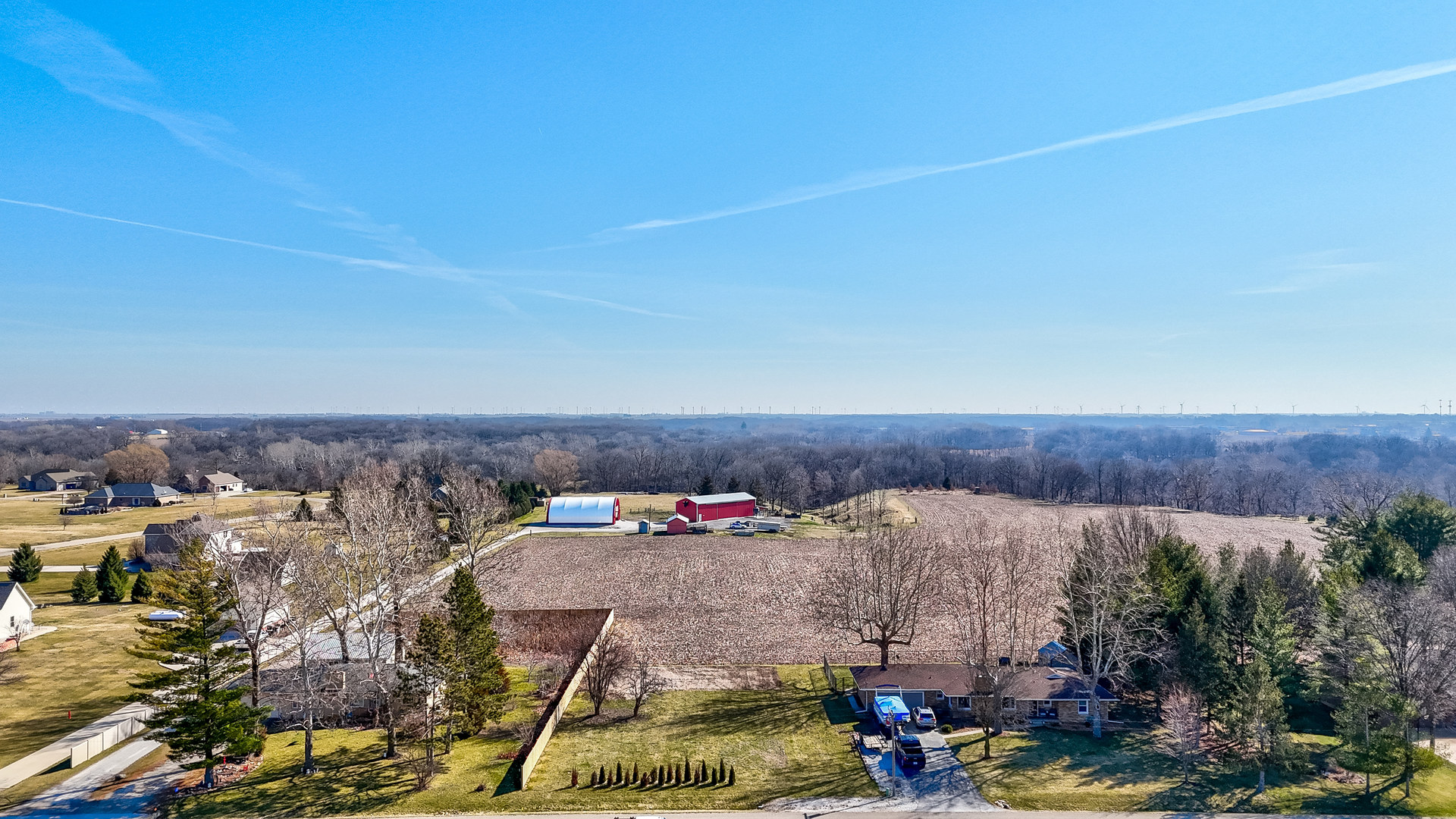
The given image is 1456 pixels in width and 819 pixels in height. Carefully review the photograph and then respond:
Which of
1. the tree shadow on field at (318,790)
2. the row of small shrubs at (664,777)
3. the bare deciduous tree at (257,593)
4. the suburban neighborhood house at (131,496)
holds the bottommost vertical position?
the tree shadow on field at (318,790)

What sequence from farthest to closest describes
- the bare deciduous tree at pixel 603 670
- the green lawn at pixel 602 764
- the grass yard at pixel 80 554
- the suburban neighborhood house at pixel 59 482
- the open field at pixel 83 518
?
the suburban neighborhood house at pixel 59 482 → the open field at pixel 83 518 → the grass yard at pixel 80 554 → the bare deciduous tree at pixel 603 670 → the green lawn at pixel 602 764

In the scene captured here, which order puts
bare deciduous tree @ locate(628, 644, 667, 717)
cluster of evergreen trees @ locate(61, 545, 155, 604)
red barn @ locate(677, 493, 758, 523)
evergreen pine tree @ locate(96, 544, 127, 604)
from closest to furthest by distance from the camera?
bare deciduous tree @ locate(628, 644, 667, 717) < cluster of evergreen trees @ locate(61, 545, 155, 604) < evergreen pine tree @ locate(96, 544, 127, 604) < red barn @ locate(677, 493, 758, 523)

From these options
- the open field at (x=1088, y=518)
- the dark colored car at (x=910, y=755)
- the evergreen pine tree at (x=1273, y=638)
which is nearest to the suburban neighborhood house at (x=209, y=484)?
the open field at (x=1088, y=518)

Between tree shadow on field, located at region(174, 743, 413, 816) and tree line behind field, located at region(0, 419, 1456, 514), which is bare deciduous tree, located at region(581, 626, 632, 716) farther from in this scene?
tree line behind field, located at region(0, 419, 1456, 514)

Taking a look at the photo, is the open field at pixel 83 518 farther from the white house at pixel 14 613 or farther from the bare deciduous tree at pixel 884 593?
the bare deciduous tree at pixel 884 593

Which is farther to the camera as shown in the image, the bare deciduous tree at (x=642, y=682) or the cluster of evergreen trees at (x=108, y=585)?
the cluster of evergreen trees at (x=108, y=585)

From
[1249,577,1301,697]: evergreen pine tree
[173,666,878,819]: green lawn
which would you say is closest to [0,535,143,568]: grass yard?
[173,666,878,819]: green lawn
